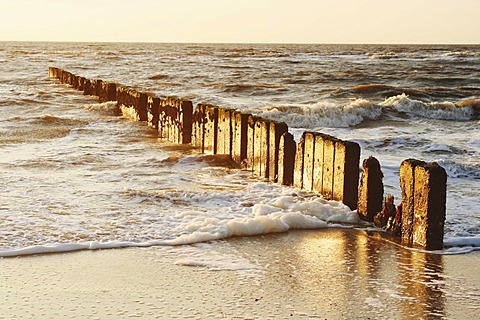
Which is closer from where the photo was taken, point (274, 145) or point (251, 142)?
point (274, 145)

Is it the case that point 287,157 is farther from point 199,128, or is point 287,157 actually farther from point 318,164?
point 199,128

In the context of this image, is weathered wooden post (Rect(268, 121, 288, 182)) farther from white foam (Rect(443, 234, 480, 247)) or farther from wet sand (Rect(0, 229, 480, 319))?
white foam (Rect(443, 234, 480, 247))

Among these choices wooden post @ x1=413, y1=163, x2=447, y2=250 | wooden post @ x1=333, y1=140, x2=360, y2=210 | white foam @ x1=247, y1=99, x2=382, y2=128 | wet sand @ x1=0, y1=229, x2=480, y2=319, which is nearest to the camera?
wet sand @ x1=0, y1=229, x2=480, y2=319

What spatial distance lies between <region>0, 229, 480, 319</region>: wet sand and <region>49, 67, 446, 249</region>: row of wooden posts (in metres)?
0.34

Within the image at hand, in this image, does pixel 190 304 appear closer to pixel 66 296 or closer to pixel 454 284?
pixel 66 296

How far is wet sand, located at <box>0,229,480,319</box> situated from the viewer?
13.8 feet

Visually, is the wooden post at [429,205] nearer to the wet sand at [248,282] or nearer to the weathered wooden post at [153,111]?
the wet sand at [248,282]

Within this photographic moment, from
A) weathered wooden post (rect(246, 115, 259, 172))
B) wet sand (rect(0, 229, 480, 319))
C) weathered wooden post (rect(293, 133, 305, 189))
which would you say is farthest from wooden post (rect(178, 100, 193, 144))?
wet sand (rect(0, 229, 480, 319))

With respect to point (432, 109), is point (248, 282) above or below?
below

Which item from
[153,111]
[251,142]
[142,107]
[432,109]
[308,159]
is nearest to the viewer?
[308,159]

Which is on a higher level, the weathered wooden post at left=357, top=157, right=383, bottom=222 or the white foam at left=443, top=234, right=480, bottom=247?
the weathered wooden post at left=357, top=157, right=383, bottom=222

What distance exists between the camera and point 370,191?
20.9 feet

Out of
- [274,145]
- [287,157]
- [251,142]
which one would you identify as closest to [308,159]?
[287,157]

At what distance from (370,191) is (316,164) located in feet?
3.02
